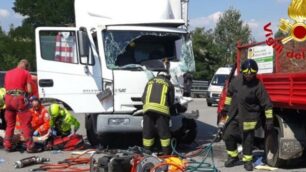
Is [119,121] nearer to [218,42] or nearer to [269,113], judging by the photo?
[269,113]

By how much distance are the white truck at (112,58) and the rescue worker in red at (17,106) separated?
1.38 ft

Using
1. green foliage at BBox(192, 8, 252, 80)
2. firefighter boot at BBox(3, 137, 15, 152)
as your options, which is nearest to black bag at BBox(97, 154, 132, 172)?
firefighter boot at BBox(3, 137, 15, 152)

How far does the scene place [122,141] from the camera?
12.5 metres

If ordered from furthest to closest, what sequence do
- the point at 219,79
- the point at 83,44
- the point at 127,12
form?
the point at 219,79
the point at 127,12
the point at 83,44

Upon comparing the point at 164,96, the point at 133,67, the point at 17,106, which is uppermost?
the point at 133,67

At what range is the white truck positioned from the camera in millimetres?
10773

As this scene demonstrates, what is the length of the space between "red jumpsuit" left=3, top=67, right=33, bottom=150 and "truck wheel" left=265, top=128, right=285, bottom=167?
4.66 m

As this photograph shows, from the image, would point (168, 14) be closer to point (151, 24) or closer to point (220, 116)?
point (151, 24)

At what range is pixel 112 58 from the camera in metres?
10.9

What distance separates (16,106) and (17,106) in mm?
23

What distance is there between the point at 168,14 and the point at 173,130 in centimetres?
244

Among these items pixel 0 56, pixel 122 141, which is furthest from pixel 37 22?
pixel 122 141

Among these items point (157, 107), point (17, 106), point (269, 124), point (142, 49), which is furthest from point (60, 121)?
point (269, 124)

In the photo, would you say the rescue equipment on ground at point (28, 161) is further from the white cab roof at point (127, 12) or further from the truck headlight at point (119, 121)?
the white cab roof at point (127, 12)
